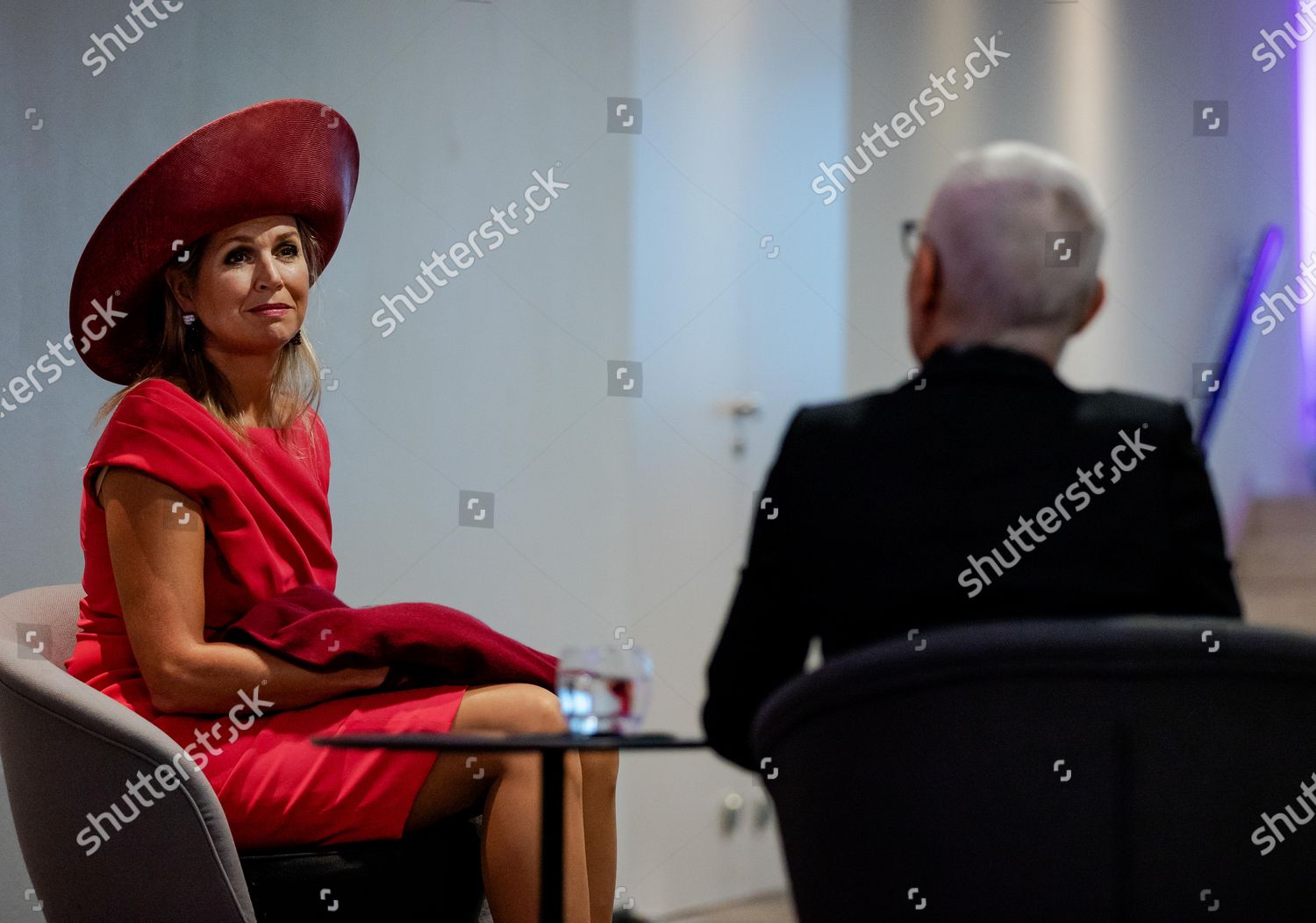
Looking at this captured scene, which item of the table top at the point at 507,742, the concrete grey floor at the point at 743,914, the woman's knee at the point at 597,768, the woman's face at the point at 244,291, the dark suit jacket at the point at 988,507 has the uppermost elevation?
the woman's face at the point at 244,291

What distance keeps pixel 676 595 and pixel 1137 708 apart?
2820 millimetres

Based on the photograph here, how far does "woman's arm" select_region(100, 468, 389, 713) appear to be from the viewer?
1.93 meters

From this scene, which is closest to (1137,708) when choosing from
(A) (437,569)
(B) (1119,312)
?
(A) (437,569)

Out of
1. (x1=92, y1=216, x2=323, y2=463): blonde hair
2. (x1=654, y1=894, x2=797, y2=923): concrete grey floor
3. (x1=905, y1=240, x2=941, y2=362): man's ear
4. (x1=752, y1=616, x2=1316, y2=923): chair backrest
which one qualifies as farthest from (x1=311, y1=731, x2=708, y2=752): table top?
(x1=654, y1=894, x2=797, y2=923): concrete grey floor

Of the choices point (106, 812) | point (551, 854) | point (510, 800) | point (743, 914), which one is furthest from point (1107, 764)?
point (743, 914)

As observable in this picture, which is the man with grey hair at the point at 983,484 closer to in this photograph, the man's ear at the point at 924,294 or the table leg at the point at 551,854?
the man's ear at the point at 924,294

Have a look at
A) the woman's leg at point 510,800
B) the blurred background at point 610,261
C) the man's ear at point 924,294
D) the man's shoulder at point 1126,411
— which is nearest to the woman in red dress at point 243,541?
the woman's leg at point 510,800

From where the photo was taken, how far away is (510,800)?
1.92m

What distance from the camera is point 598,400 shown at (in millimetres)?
3695

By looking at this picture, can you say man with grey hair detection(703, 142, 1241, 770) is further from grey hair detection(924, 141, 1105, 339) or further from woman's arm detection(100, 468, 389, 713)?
woman's arm detection(100, 468, 389, 713)

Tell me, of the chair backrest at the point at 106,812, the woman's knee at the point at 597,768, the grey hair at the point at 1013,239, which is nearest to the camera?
the grey hair at the point at 1013,239

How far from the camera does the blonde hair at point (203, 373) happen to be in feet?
7.24

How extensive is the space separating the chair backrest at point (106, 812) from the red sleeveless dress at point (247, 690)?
0.06 metres

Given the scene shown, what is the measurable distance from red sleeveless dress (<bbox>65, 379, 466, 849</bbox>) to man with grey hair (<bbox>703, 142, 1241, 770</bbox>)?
694 mm
